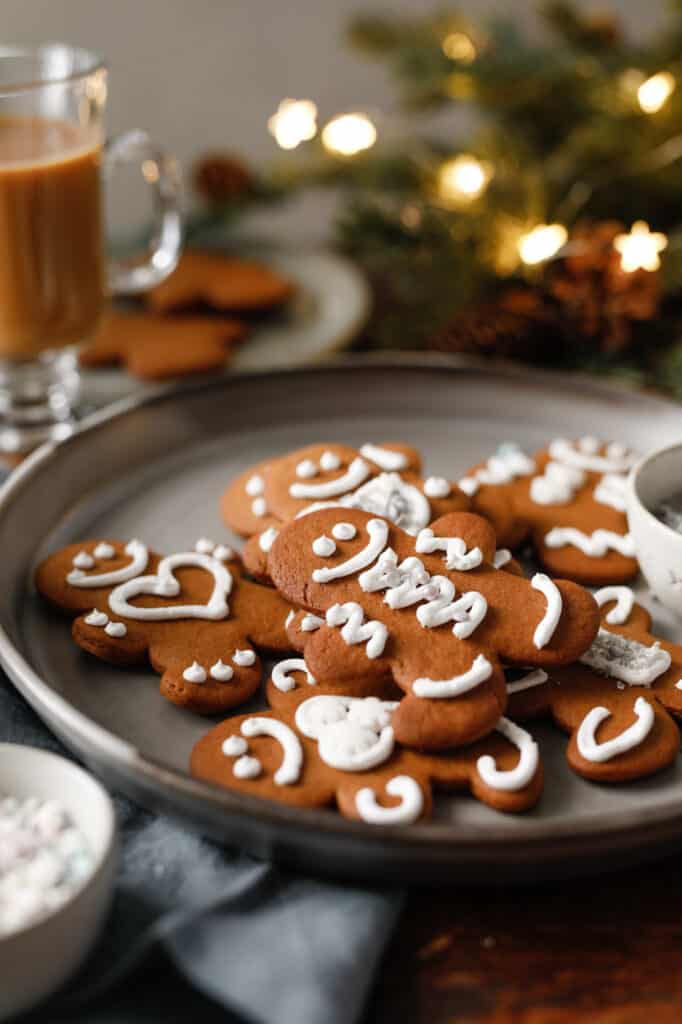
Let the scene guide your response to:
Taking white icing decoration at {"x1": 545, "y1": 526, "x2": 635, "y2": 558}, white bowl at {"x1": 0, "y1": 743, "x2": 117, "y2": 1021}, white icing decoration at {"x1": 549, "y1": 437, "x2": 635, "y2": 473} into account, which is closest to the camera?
white bowl at {"x1": 0, "y1": 743, "x2": 117, "y2": 1021}

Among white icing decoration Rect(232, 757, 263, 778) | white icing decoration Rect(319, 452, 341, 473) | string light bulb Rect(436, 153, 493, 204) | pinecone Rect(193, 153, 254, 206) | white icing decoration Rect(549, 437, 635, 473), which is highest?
string light bulb Rect(436, 153, 493, 204)

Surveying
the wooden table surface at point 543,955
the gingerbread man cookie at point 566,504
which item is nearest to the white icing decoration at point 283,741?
the wooden table surface at point 543,955

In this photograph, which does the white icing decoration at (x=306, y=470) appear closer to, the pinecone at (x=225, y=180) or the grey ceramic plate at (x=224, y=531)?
the grey ceramic plate at (x=224, y=531)

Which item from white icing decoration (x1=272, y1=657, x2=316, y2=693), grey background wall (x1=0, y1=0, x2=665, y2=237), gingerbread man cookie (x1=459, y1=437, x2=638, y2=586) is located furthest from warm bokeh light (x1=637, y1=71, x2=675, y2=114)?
white icing decoration (x1=272, y1=657, x2=316, y2=693)

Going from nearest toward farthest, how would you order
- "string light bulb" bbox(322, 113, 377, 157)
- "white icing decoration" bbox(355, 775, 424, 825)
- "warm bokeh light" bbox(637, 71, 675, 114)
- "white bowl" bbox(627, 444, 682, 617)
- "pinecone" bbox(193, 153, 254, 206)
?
"white icing decoration" bbox(355, 775, 424, 825), "white bowl" bbox(627, 444, 682, 617), "warm bokeh light" bbox(637, 71, 675, 114), "string light bulb" bbox(322, 113, 377, 157), "pinecone" bbox(193, 153, 254, 206)

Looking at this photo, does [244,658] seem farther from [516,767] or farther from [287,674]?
[516,767]

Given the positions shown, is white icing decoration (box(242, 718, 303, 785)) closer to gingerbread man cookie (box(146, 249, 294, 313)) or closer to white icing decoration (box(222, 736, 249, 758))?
white icing decoration (box(222, 736, 249, 758))
